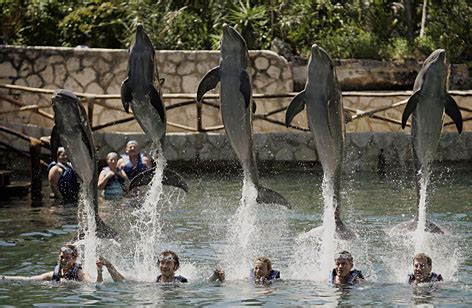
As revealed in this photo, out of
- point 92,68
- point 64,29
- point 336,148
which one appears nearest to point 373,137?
point 92,68

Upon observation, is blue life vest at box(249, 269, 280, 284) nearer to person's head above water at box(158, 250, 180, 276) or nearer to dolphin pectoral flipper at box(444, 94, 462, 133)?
person's head above water at box(158, 250, 180, 276)

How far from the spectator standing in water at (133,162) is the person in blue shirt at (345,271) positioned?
7260 mm

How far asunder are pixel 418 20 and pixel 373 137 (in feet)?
18.6

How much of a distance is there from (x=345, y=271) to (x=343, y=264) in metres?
0.11

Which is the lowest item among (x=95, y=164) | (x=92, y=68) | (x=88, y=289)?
(x=88, y=289)

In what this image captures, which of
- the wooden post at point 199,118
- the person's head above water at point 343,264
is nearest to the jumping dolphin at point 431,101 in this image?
the person's head above water at point 343,264

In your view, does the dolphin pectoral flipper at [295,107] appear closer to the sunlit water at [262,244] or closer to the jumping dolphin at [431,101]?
the jumping dolphin at [431,101]

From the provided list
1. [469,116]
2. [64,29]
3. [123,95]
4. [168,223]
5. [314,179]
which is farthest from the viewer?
[64,29]

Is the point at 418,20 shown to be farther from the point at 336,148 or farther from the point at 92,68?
the point at 336,148

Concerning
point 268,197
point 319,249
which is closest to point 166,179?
point 268,197

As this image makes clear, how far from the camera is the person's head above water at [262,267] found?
1327cm

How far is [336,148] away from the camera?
13.1 meters

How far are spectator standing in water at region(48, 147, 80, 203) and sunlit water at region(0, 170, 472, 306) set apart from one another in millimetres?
281

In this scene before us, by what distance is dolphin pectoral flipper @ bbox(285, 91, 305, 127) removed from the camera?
1277 cm
